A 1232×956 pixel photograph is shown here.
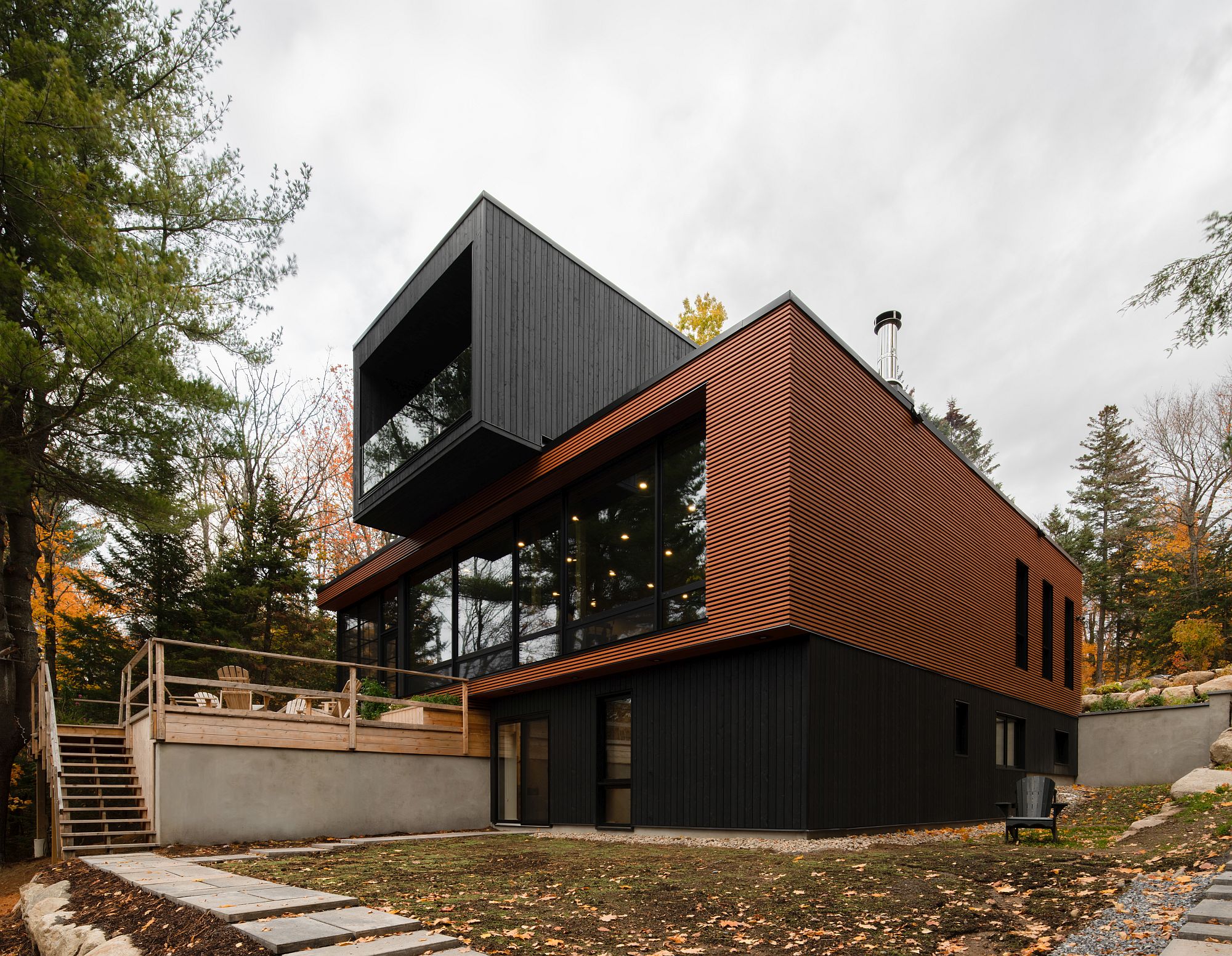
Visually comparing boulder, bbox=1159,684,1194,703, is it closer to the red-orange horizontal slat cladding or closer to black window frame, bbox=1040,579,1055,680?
black window frame, bbox=1040,579,1055,680

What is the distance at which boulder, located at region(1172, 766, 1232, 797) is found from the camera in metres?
8.61

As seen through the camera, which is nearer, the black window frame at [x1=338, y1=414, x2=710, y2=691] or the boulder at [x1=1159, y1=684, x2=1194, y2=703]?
the black window frame at [x1=338, y1=414, x2=710, y2=691]

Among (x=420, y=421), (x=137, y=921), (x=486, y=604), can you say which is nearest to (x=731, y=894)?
(x=137, y=921)

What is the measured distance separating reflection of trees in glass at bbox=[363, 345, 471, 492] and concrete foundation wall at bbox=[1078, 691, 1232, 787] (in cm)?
1547

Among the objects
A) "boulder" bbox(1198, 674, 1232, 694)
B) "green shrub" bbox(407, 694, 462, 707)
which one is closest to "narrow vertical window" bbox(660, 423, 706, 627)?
"green shrub" bbox(407, 694, 462, 707)

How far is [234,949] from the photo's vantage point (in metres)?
3.57

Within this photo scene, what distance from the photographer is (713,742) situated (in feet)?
29.4

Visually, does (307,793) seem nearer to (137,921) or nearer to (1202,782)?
(137,921)

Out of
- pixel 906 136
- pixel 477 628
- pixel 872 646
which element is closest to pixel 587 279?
pixel 477 628

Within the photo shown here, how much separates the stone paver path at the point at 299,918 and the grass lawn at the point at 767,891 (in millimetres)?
259

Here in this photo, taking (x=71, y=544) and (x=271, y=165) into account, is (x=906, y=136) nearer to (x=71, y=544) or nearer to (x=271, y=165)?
Answer: (x=271, y=165)

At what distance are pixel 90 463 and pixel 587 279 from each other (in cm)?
851

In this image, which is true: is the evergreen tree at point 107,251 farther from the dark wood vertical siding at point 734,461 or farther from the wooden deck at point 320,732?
the dark wood vertical siding at point 734,461

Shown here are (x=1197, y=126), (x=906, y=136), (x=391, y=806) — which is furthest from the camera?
(x=906, y=136)
